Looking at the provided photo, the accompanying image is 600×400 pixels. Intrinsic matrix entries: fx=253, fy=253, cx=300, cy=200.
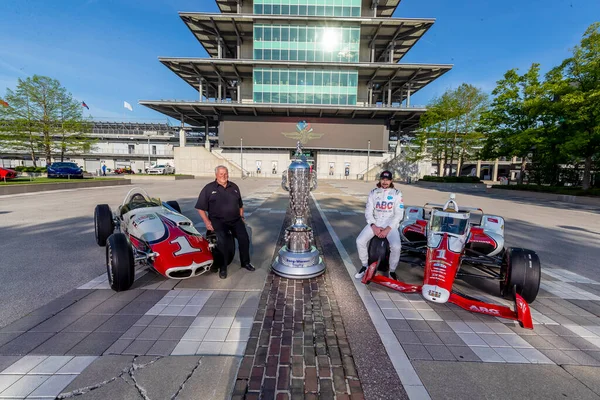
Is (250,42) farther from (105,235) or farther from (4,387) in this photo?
(4,387)

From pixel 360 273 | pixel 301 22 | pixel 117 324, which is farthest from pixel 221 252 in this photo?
pixel 301 22

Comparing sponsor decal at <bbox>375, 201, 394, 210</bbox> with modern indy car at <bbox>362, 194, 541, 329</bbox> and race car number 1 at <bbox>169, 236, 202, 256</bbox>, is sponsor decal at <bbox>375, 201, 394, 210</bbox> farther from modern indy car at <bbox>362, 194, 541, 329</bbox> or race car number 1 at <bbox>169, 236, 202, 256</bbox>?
race car number 1 at <bbox>169, 236, 202, 256</bbox>

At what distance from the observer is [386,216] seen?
167 inches

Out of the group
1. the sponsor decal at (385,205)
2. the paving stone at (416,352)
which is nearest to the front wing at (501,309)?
the paving stone at (416,352)

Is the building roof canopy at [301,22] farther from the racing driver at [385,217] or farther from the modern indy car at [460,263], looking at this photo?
the modern indy car at [460,263]

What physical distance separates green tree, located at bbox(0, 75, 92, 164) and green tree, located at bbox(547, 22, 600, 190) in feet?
138

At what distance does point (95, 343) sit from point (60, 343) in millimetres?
347

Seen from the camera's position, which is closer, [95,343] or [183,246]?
[95,343]

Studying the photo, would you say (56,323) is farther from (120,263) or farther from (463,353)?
(463,353)

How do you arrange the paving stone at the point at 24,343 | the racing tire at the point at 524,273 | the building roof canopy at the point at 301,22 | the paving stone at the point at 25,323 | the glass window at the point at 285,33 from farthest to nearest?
the glass window at the point at 285,33, the building roof canopy at the point at 301,22, the racing tire at the point at 524,273, the paving stone at the point at 25,323, the paving stone at the point at 24,343

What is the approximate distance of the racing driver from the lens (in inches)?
165

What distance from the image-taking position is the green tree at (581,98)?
15.9 m

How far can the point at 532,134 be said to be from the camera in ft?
64.0

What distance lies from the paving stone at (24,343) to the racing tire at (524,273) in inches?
227
